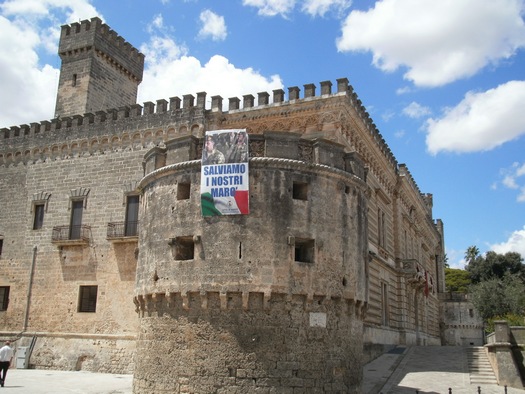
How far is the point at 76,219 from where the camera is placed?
81.3 ft

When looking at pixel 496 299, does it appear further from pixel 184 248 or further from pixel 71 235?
pixel 184 248

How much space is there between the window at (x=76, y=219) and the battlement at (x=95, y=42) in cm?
930

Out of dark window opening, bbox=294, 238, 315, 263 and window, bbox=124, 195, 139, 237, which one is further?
window, bbox=124, 195, 139, 237

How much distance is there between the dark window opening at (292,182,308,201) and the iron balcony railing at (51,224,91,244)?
13193mm

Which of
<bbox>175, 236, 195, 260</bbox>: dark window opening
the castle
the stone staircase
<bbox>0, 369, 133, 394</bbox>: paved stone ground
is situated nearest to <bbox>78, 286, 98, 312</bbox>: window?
the castle

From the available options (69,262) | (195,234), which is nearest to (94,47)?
(69,262)

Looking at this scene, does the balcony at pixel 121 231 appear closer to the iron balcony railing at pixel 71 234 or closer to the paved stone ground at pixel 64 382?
the iron balcony railing at pixel 71 234

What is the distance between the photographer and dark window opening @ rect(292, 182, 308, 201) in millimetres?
13633

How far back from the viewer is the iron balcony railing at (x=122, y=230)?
22984 millimetres

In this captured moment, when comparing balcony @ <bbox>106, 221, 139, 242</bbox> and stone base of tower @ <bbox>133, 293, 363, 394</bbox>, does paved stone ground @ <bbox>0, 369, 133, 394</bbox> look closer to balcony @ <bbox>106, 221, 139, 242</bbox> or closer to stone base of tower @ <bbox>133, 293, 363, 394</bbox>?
stone base of tower @ <bbox>133, 293, 363, 394</bbox>

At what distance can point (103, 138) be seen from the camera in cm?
2492

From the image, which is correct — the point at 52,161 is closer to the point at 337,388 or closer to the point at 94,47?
the point at 94,47

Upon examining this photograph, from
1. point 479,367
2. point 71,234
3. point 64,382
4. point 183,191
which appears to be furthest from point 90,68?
point 479,367

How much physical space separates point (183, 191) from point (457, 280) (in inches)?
2395
